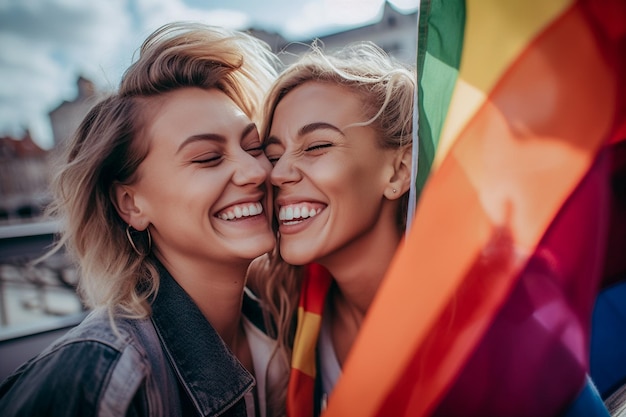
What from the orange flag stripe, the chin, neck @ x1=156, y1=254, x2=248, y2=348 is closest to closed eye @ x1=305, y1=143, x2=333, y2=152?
the chin

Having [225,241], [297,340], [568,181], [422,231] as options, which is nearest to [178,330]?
[225,241]

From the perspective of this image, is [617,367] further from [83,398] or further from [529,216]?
[83,398]

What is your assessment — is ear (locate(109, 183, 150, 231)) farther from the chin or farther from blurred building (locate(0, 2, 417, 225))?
blurred building (locate(0, 2, 417, 225))

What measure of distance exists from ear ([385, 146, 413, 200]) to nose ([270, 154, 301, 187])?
0.47m

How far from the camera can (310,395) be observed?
2.06 meters

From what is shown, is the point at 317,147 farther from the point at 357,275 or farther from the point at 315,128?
the point at 357,275

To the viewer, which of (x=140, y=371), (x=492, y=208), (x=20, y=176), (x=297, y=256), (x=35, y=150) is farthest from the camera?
(x=35, y=150)

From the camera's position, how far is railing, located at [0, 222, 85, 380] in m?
3.04

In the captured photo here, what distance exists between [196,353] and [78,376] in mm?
541

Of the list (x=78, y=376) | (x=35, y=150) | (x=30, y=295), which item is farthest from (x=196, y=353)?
(x=35, y=150)

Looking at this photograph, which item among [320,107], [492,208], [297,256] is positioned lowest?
[297,256]

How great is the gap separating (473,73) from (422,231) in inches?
21.0

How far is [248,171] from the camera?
6.18ft

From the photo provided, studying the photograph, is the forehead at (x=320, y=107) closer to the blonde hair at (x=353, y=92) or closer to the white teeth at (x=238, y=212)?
the blonde hair at (x=353, y=92)
